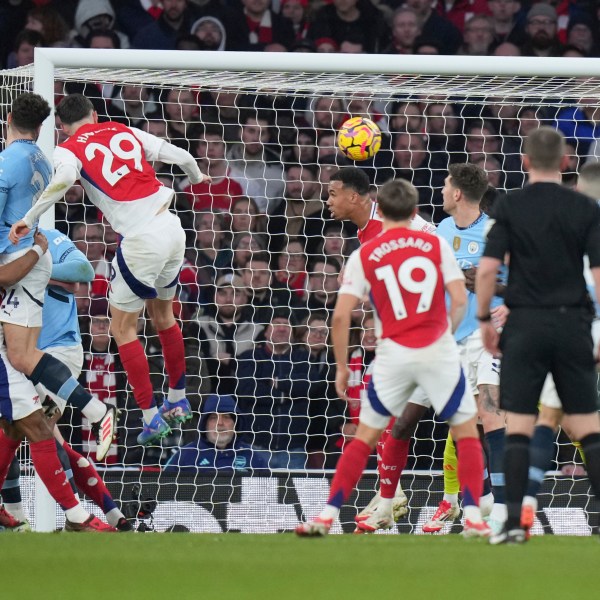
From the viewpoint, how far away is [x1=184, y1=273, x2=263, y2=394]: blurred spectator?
10.6 metres

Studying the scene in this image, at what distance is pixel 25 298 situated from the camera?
779cm

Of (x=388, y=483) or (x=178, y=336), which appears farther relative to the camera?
(x=178, y=336)

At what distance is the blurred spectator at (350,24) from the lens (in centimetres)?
1270

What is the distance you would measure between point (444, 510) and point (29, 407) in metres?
2.91

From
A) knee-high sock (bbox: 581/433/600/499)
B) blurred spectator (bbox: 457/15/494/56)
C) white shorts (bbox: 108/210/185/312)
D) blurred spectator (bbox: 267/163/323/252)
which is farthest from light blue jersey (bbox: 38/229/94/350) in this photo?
blurred spectator (bbox: 457/15/494/56)

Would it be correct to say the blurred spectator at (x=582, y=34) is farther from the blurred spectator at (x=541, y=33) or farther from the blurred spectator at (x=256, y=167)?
the blurred spectator at (x=256, y=167)

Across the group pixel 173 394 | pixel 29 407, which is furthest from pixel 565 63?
pixel 29 407

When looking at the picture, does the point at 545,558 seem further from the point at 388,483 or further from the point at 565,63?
the point at 565,63

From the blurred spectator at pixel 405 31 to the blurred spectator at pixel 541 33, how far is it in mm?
1126

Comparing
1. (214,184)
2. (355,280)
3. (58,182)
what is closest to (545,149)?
(355,280)

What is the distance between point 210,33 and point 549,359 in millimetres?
7395

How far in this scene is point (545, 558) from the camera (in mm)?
5656

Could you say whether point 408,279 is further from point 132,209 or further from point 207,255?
point 207,255

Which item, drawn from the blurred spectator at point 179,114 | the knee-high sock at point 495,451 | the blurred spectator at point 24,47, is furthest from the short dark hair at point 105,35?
the knee-high sock at point 495,451
